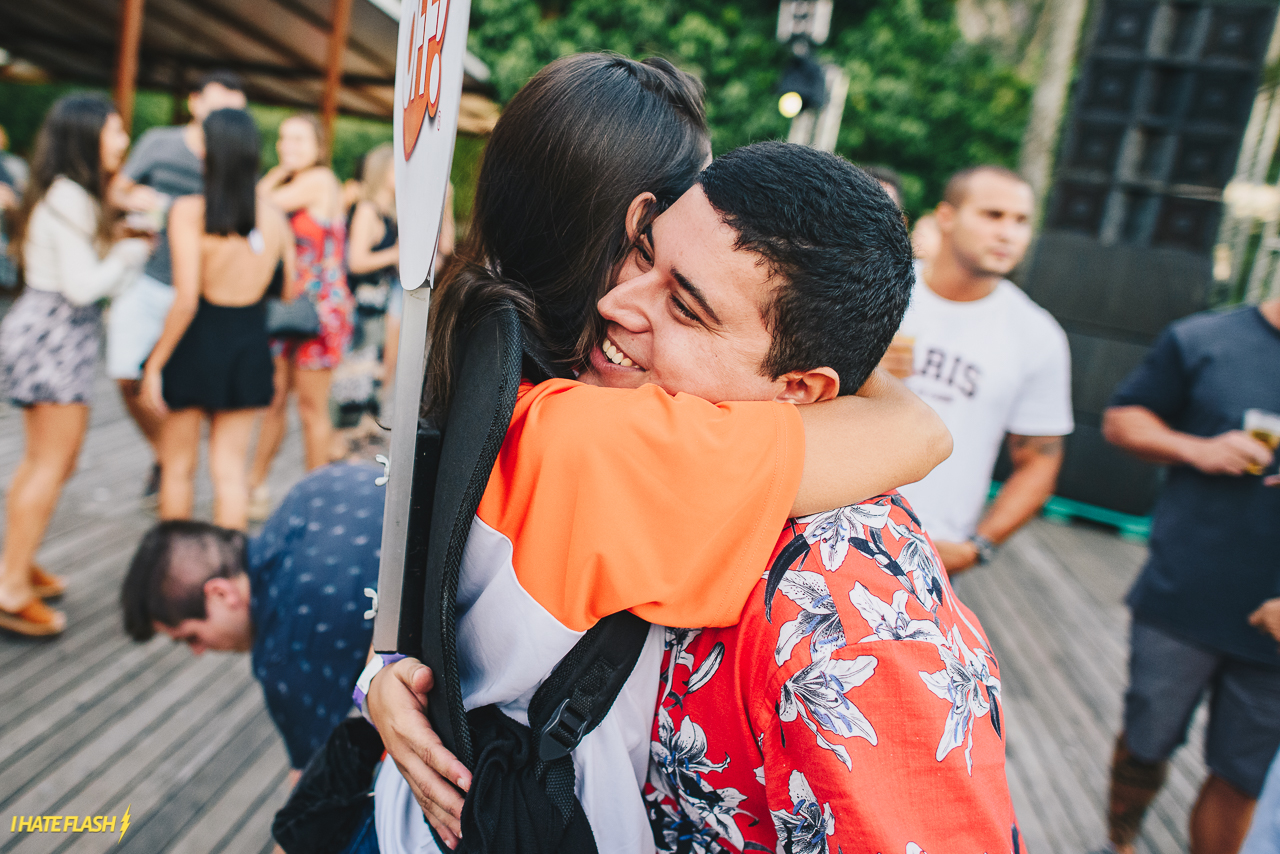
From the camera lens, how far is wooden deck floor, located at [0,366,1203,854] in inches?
97.0

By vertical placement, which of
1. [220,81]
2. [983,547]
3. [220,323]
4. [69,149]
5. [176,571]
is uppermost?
[220,81]

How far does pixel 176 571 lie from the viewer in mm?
2082

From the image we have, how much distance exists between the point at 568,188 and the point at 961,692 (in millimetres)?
803

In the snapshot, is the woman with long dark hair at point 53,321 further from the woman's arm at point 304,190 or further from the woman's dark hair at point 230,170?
the woman's arm at point 304,190

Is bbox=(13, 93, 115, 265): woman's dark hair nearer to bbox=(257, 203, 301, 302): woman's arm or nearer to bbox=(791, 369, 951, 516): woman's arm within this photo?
bbox=(257, 203, 301, 302): woman's arm

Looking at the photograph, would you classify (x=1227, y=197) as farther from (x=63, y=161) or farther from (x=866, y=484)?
(x=63, y=161)

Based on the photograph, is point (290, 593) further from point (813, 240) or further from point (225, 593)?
point (813, 240)

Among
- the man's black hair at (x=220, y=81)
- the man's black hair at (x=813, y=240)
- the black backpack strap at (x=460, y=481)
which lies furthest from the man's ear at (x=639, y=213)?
the man's black hair at (x=220, y=81)

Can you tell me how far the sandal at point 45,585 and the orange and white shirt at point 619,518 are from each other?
3.53 meters

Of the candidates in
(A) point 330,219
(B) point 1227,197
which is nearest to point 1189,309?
(B) point 1227,197

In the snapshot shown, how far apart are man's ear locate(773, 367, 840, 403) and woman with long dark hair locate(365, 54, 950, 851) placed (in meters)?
0.02

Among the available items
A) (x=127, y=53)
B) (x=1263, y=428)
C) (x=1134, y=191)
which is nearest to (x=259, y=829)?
(x=1263, y=428)

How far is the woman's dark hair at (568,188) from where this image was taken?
1086 mm

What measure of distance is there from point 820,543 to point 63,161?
144 inches
